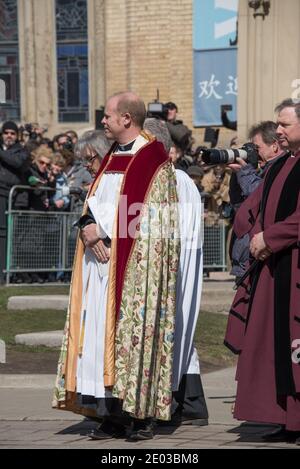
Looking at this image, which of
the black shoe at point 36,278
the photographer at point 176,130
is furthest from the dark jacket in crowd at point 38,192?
the photographer at point 176,130

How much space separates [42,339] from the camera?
36.8 ft

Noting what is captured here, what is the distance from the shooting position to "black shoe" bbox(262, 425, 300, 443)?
7.32m

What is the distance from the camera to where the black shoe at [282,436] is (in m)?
7.32

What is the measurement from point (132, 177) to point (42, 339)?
396 centimetres

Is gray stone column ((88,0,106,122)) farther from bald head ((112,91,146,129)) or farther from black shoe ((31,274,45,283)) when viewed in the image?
bald head ((112,91,146,129))

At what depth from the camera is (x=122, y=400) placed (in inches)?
292

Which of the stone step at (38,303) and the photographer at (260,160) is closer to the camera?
the photographer at (260,160)

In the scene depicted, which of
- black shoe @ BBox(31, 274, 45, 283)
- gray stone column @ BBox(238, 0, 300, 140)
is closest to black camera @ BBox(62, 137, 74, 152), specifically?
black shoe @ BBox(31, 274, 45, 283)

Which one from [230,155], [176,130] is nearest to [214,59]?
[176,130]

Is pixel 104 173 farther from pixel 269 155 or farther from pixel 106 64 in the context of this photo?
pixel 106 64

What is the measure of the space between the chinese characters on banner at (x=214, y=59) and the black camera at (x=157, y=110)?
5.99 metres

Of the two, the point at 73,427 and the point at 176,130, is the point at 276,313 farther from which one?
the point at 176,130

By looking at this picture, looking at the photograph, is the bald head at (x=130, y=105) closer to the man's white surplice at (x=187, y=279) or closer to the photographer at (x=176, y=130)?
the man's white surplice at (x=187, y=279)
